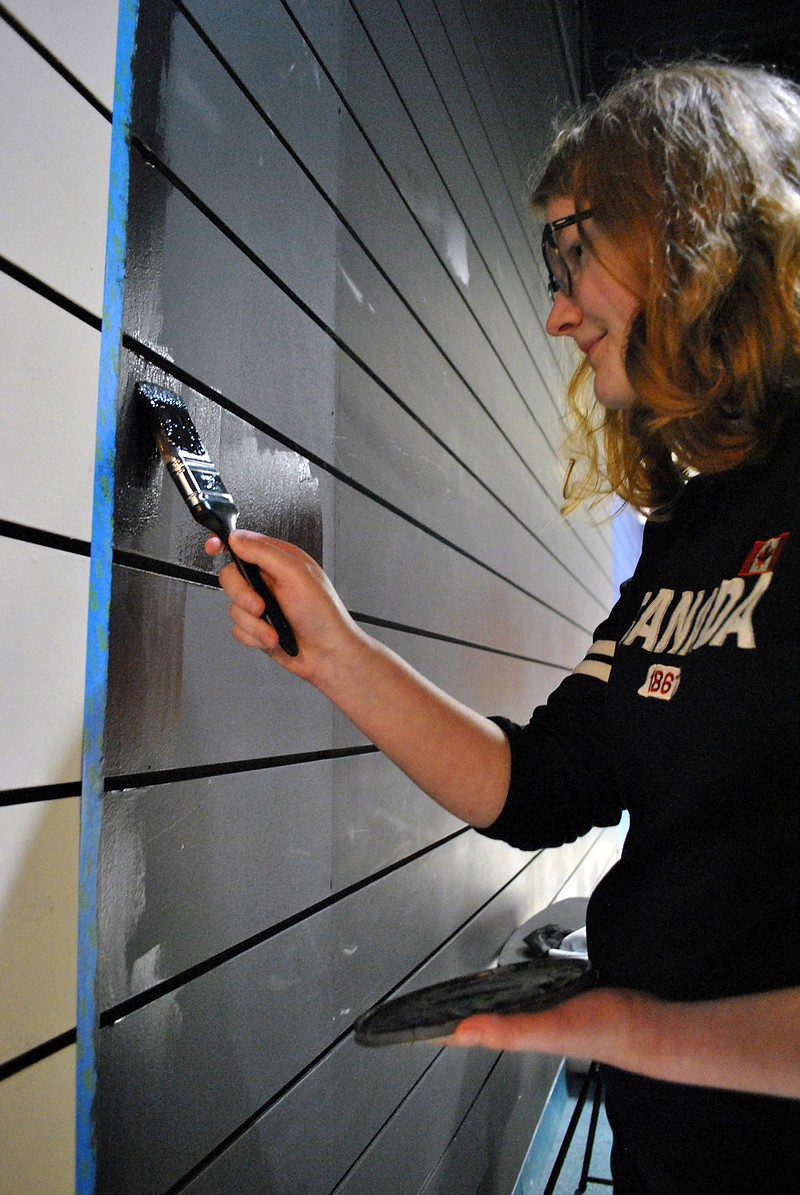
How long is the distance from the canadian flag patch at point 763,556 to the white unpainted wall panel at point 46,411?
0.67 m

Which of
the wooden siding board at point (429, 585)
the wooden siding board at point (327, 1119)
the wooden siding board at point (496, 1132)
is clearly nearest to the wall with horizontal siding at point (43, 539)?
the wooden siding board at point (327, 1119)

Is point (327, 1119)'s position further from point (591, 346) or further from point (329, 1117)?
point (591, 346)

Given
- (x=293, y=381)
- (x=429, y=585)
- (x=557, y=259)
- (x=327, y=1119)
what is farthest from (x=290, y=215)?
(x=327, y=1119)

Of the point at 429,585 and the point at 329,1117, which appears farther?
the point at 429,585

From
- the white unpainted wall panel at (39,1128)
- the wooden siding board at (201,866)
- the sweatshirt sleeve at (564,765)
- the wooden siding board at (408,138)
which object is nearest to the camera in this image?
the white unpainted wall panel at (39,1128)

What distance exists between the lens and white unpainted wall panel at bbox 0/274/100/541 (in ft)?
2.17

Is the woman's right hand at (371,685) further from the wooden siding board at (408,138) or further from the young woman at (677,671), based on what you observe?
the wooden siding board at (408,138)

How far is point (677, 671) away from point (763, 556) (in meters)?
0.15

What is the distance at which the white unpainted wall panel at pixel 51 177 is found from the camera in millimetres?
665

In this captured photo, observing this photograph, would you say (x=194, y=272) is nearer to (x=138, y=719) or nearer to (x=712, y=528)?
(x=138, y=719)

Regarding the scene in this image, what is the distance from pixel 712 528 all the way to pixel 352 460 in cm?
58

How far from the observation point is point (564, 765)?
1116 millimetres

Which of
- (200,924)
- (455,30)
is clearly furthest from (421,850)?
(455,30)

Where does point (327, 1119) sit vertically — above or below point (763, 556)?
below
